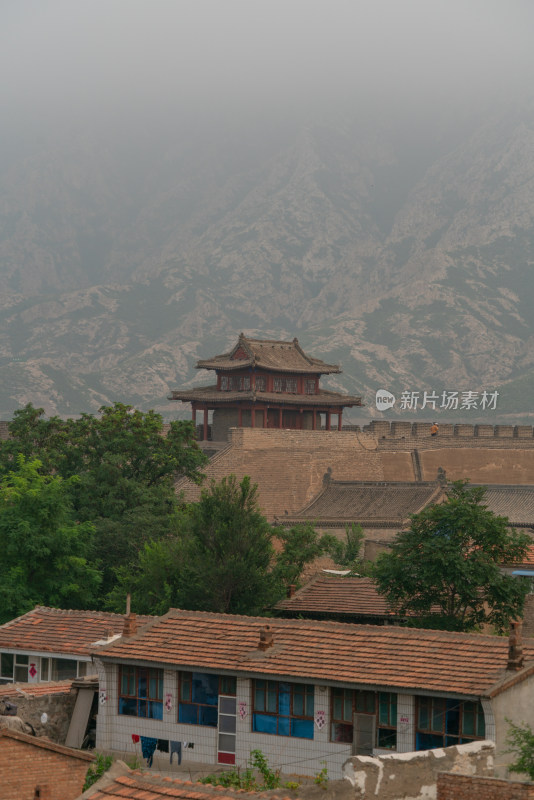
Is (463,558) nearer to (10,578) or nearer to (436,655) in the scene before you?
(436,655)

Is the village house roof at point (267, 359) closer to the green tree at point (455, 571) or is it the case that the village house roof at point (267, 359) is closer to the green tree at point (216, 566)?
the green tree at point (216, 566)

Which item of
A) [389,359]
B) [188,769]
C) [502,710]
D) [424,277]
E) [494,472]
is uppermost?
[424,277]

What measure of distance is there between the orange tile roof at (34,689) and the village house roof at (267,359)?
1756 inches

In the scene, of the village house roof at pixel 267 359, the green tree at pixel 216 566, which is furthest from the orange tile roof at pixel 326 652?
the village house roof at pixel 267 359

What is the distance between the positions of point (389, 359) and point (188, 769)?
15317cm

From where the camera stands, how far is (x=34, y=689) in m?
24.5

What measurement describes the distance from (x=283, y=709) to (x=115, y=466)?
27220 millimetres

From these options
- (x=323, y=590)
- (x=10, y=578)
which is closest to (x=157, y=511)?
(x=10, y=578)

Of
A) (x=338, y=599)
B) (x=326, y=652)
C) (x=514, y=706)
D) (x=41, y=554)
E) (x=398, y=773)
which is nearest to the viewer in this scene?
(x=398, y=773)

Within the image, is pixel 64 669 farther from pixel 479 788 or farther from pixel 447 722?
pixel 479 788

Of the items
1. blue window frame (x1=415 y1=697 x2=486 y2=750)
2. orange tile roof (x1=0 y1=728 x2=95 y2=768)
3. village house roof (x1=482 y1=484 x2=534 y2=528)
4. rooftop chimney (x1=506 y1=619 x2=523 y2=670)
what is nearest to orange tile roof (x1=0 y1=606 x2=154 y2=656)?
orange tile roof (x1=0 y1=728 x2=95 y2=768)

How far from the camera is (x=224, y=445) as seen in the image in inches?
2640

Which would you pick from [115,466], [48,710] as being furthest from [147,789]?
[115,466]

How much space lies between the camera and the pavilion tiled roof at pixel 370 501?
5809cm
